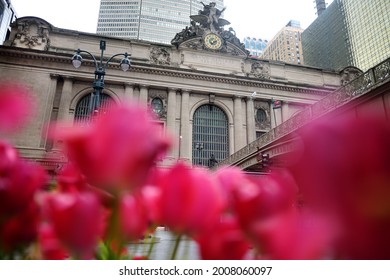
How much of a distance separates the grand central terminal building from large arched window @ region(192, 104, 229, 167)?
0.09 m

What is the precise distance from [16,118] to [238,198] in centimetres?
44

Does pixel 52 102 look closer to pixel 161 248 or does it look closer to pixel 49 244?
pixel 161 248

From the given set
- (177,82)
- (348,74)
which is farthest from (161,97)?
(348,74)

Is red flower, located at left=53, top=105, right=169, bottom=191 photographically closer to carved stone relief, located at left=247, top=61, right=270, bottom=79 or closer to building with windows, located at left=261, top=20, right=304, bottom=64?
carved stone relief, located at left=247, top=61, right=270, bottom=79

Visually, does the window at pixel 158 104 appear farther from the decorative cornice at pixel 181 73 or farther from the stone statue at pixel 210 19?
the stone statue at pixel 210 19

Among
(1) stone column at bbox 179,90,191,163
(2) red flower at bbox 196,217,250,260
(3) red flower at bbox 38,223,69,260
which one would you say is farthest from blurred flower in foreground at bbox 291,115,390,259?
(1) stone column at bbox 179,90,191,163

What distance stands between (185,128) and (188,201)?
23.1 m

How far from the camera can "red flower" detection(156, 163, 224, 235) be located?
392 millimetres

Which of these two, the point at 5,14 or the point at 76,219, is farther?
the point at 5,14

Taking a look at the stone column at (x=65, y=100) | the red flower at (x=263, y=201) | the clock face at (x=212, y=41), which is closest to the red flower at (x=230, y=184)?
the red flower at (x=263, y=201)

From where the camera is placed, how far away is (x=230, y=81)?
81.9 ft

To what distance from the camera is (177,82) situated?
2400 cm
